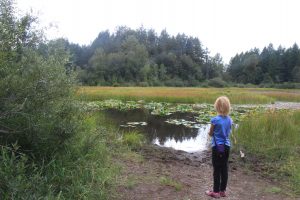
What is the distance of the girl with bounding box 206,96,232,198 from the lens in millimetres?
5746

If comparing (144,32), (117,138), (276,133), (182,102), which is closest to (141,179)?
(117,138)

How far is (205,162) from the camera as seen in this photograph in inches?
336

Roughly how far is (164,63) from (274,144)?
75.8 meters

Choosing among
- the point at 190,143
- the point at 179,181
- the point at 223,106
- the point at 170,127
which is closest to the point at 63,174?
the point at 179,181

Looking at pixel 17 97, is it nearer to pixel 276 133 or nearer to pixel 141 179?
pixel 141 179

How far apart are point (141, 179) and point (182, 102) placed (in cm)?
2075

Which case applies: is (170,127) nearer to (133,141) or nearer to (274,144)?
(133,141)

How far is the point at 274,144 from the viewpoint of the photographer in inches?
373

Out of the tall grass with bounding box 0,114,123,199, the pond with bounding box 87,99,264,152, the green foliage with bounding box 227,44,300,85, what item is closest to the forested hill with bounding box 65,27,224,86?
the green foliage with bounding box 227,44,300,85

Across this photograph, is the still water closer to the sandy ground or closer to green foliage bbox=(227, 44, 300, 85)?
the sandy ground

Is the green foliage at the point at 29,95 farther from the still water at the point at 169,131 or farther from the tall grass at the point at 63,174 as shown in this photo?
the still water at the point at 169,131

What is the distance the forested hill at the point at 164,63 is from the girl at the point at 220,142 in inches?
2091

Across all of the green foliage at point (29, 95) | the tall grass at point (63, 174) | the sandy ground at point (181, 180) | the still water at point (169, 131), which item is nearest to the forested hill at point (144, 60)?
the still water at point (169, 131)

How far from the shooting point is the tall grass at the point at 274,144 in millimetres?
7512
